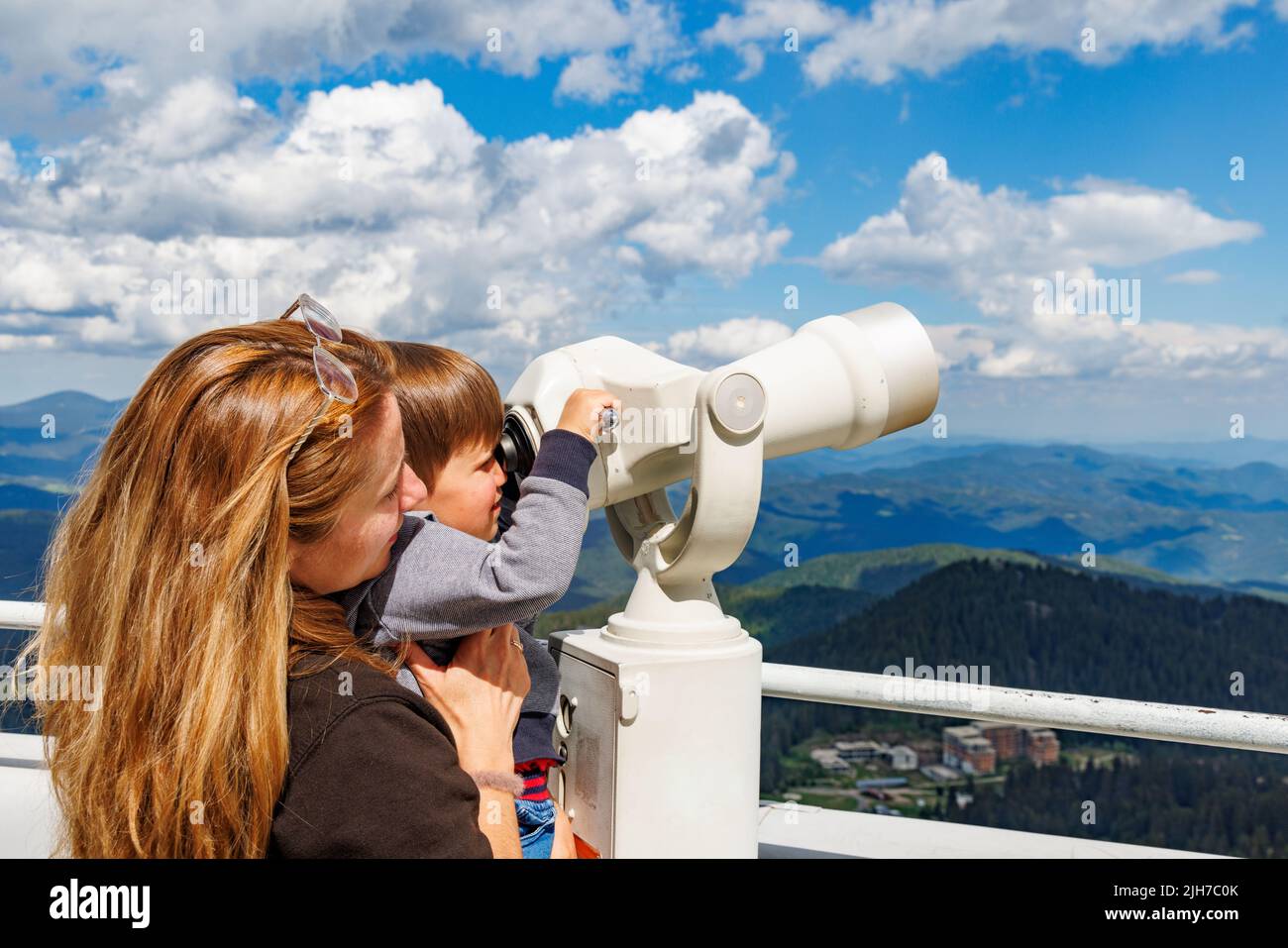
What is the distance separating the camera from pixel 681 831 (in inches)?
67.6

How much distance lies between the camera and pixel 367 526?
134 cm

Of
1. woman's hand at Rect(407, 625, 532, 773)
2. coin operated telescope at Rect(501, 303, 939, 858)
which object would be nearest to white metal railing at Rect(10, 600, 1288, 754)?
coin operated telescope at Rect(501, 303, 939, 858)

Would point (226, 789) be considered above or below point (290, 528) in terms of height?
below

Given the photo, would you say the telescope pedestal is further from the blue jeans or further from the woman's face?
the woman's face

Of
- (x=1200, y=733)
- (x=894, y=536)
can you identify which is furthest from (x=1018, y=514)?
(x=1200, y=733)

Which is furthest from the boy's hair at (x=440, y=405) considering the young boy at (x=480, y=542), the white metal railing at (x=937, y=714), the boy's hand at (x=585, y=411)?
the white metal railing at (x=937, y=714)

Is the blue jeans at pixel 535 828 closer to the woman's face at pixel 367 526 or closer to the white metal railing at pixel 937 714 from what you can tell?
the woman's face at pixel 367 526

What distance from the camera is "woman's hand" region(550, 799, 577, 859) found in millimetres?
1685

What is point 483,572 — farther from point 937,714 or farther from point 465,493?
point 937,714

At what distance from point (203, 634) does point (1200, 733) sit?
1839 mm

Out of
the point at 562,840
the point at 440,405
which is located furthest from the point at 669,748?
the point at 440,405

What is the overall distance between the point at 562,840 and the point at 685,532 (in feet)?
1.90
